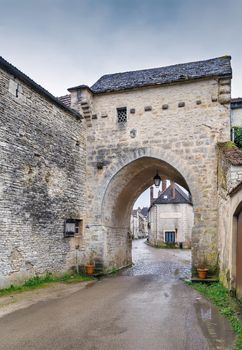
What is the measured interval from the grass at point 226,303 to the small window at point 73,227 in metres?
3.95

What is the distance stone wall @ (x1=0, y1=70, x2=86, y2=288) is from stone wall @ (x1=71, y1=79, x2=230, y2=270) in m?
0.72

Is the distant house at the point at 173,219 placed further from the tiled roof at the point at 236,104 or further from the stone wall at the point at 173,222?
the tiled roof at the point at 236,104

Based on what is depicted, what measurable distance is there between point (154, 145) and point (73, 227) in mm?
3746

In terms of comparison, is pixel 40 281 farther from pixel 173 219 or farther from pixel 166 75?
pixel 173 219

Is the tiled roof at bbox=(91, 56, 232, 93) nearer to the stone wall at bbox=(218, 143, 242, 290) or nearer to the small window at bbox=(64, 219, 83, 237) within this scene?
the stone wall at bbox=(218, 143, 242, 290)

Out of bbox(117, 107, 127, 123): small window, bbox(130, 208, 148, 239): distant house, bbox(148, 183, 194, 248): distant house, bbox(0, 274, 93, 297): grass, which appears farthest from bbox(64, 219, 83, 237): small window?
bbox(130, 208, 148, 239): distant house

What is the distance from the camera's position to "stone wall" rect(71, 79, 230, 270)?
35.8 feet

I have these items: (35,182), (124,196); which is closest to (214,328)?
(35,182)

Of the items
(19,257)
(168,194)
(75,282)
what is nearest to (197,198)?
(75,282)

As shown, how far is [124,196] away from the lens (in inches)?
540

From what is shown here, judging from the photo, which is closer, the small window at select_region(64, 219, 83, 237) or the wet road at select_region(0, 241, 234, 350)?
the wet road at select_region(0, 241, 234, 350)

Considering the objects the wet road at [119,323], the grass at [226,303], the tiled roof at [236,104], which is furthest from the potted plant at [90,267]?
the tiled roof at [236,104]

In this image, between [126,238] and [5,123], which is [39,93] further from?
[126,238]

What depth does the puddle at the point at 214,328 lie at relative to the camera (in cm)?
451
